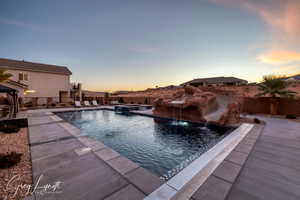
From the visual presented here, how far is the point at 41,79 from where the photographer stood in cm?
1750

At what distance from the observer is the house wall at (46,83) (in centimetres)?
1664

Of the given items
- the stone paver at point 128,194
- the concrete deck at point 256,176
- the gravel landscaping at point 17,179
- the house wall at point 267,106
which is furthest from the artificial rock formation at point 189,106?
the gravel landscaping at point 17,179

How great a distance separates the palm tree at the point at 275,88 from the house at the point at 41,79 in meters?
24.1

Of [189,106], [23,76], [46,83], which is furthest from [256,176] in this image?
[23,76]

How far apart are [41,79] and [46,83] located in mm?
802

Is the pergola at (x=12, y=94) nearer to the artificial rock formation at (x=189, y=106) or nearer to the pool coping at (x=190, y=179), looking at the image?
the artificial rock formation at (x=189, y=106)

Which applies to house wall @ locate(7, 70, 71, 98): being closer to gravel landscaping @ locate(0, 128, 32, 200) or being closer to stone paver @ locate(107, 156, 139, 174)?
gravel landscaping @ locate(0, 128, 32, 200)

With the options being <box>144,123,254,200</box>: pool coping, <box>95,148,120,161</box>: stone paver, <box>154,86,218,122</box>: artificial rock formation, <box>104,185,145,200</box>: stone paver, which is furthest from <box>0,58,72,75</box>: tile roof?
<box>144,123,254,200</box>: pool coping

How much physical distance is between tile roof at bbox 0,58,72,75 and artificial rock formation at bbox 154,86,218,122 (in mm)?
18758

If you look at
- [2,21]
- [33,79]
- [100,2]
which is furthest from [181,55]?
[33,79]

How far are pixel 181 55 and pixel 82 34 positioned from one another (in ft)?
37.2

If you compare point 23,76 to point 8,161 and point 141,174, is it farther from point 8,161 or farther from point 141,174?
point 141,174

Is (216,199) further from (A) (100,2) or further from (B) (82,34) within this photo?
(B) (82,34)

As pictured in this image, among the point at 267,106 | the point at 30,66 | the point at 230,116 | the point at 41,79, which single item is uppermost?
the point at 30,66
